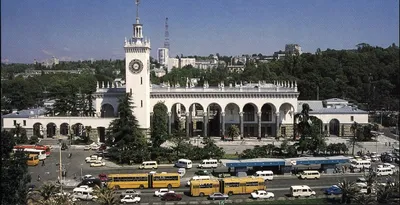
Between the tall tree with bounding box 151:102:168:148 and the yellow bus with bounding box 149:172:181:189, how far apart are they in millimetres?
4762

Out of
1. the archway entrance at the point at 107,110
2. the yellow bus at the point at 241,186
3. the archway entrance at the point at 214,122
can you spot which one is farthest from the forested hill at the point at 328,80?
the yellow bus at the point at 241,186

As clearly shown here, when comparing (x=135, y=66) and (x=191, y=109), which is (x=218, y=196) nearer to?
(x=135, y=66)

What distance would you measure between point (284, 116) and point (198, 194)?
43.8ft

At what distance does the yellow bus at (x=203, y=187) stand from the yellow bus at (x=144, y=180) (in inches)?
49.4

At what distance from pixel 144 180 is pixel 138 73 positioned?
975 centimetres

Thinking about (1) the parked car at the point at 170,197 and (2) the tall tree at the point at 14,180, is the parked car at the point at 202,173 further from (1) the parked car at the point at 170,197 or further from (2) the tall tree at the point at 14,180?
(2) the tall tree at the point at 14,180

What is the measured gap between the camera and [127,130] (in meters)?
21.3

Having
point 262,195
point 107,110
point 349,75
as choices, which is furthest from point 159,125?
point 349,75

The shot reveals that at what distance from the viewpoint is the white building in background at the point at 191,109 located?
82.9ft

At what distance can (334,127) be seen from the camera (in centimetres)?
2802

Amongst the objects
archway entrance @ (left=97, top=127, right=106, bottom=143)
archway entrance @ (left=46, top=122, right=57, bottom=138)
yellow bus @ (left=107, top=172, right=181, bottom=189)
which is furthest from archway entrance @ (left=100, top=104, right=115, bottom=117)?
yellow bus @ (left=107, top=172, right=181, bottom=189)

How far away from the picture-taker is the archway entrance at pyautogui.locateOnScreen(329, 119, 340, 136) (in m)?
27.7

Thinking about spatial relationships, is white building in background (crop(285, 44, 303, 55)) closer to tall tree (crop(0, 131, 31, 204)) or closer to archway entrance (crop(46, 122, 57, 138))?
archway entrance (crop(46, 122, 57, 138))

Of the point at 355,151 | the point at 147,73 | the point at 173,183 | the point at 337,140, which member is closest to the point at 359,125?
the point at 337,140
